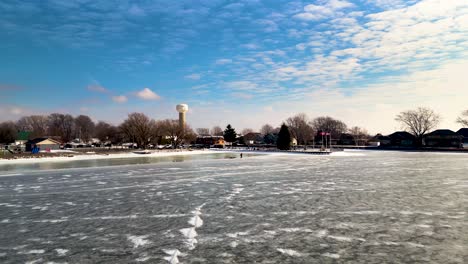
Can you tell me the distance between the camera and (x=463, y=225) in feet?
29.7

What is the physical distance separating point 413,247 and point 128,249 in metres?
6.36

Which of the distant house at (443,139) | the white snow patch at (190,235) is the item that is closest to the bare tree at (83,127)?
the distant house at (443,139)

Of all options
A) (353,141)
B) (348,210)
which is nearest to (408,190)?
(348,210)

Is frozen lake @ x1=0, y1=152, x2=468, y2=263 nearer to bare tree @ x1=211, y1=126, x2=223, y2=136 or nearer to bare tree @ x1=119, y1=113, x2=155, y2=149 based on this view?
bare tree @ x1=119, y1=113, x2=155, y2=149

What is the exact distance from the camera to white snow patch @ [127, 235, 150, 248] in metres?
7.57

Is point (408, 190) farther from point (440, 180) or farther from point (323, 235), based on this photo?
point (323, 235)

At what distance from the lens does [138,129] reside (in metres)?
70.4

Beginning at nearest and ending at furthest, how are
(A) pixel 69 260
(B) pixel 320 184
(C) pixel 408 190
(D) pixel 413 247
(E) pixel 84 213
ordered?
(A) pixel 69 260
(D) pixel 413 247
(E) pixel 84 213
(C) pixel 408 190
(B) pixel 320 184

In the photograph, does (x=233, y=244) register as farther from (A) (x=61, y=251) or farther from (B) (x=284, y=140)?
(B) (x=284, y=140)

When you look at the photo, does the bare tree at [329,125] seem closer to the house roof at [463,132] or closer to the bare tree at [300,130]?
the bare tree at [300,130]

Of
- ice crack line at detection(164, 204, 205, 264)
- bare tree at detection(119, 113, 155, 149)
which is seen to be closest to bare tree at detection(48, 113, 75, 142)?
bare tree at detection(119, 113, 155, 149)

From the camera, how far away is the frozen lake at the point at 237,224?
686 cm

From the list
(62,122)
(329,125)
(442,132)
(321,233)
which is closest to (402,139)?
(442,132)

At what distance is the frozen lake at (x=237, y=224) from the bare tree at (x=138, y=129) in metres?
54.2
